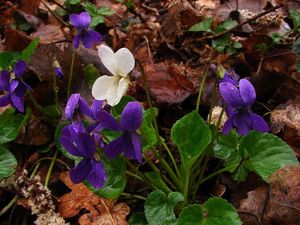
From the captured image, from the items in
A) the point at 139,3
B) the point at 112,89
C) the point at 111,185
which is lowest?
the point at 139,3

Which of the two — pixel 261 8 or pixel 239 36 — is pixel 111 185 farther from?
pixel 261 8

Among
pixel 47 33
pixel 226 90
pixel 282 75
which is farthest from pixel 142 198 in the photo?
pixel 47 33

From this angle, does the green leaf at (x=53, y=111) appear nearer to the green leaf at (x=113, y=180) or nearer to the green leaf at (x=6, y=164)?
the green leaf at (x=6, y=164)

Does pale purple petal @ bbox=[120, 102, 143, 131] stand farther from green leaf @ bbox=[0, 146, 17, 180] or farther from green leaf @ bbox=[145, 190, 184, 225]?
green leaf @ bbox=[0, 146, 17, 180]

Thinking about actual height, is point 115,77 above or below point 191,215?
above

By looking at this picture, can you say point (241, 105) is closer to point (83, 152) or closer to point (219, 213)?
point (219, 213)

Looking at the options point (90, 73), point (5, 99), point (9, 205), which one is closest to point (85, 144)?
point (5, 99)
